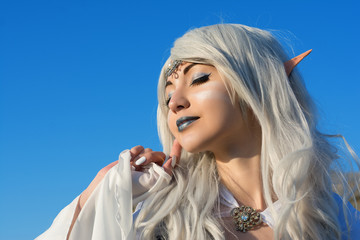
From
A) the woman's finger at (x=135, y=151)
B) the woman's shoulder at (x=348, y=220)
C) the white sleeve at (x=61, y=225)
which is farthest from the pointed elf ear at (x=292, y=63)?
the white sleeve at (x=61, y=225)

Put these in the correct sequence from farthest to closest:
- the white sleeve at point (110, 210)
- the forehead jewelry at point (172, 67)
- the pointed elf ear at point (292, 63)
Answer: the pointed elf ear at point (292, 63), the forehead jewelry at point (172, 67), the white sleeve at point (110, 210)

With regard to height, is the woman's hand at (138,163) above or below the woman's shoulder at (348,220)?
above

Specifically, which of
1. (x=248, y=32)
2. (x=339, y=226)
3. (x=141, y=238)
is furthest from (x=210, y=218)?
(x=248, y=32)

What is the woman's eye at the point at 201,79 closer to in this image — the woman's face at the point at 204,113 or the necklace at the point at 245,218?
the woman's face at the point at 204,113

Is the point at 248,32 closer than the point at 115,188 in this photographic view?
No

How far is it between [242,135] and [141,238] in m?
1.07

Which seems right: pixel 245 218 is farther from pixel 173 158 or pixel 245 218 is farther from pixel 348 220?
pixel 348 220

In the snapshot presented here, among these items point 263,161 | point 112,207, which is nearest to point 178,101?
point 263,161

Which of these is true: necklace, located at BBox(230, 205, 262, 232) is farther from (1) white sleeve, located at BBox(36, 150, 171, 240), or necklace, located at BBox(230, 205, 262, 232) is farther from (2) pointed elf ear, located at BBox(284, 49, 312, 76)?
(2) pointed elf ear, located at BBox(284, 49, 312, 76)

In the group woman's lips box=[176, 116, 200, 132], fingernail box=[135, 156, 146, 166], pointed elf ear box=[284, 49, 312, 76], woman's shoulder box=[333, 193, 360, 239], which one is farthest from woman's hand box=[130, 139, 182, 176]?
woman's shoulder box=[333, 193, 360, 239]

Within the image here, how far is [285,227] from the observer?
3227 millimetres

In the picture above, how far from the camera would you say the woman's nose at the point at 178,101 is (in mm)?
3389

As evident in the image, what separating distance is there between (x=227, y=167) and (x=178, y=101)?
0.66 m

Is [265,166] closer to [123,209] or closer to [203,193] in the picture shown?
[203,193]
